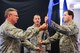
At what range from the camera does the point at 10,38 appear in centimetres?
296

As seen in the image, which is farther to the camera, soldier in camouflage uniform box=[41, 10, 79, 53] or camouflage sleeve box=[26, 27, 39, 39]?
soldier in camouflage uniform box=[41, 10, 79, 53]

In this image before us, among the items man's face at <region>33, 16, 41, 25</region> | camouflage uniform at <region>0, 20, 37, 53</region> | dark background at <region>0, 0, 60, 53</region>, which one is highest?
dark background at <region>0, 0, 60, 53</region>

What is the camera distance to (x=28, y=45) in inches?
129

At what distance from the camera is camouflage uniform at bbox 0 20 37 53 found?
113 inches

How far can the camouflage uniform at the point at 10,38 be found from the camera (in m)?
2.88

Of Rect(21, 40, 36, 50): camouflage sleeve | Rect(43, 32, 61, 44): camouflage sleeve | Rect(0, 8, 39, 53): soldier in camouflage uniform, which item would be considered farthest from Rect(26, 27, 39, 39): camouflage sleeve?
Rect(43, 32, 61, 44): camouflage sleeve

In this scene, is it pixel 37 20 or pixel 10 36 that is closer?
pixel 10 36

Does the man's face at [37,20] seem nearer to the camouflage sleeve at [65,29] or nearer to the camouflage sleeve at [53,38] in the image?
the camouflage sleeve at [53,38]

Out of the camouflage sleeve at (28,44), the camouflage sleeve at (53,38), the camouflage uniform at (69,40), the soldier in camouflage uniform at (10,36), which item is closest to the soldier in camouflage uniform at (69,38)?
the camouflage uniform at (69,40)

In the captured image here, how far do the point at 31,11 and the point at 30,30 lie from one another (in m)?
0.41

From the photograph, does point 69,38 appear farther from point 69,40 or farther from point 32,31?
point 32,31

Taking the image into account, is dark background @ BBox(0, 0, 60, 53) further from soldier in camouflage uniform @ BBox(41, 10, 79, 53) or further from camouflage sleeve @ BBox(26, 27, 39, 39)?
soldier in camouflage uniform @ BBox(41, 10, 79, 53)

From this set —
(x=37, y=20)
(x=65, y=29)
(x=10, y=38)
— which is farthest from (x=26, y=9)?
(x=65, y=29)

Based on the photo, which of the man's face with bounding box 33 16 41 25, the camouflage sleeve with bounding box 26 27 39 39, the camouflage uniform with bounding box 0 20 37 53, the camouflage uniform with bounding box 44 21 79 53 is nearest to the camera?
the camouflage uniform with bounding box 0 20 37 53
